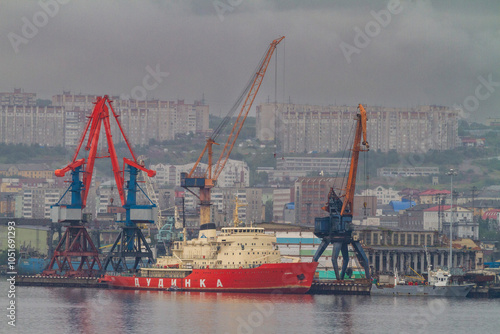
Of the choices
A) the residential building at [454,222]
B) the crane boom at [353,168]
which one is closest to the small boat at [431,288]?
the crane boom at [353,168]

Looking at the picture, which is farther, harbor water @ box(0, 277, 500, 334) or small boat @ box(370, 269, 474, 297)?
small boat @ box(370, 269, 474, 297)

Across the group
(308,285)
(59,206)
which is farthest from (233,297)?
(59,206)

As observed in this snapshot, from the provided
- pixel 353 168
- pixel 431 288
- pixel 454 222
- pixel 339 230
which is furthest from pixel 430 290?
pixel 454 222

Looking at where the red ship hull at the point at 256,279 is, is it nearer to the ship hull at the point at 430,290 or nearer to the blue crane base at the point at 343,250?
the blue crane base at the point at 343,250

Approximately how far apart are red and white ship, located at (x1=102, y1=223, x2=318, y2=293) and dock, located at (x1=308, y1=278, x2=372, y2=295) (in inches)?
122

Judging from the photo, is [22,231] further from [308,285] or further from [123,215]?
[308,285]

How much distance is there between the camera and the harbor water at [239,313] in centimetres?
7769

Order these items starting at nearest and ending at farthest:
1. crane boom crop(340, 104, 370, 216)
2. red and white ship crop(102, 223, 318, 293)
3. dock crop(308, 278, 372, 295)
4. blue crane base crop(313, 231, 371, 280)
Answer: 1. red and white ship crop(102, 223, 318, 293)
2. dock crop(308, 278, 372, 295)
3. blue crane base crop(313, 231, 371, 280)
4. crane boom crop(340, 104, 370, 216)

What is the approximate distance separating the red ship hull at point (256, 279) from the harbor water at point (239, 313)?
4.19 feet

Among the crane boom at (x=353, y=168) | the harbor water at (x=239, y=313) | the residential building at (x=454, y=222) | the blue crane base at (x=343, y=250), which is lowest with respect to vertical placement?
the harbor water at (x=239, y=313)

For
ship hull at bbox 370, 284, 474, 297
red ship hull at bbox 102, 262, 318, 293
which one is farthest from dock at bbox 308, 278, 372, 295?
red ship hull at bbox 102, 262, 318, 293

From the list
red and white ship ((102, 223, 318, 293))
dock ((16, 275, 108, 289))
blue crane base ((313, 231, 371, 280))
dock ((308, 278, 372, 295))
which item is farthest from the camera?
dock ((16, 275, 108, 289))

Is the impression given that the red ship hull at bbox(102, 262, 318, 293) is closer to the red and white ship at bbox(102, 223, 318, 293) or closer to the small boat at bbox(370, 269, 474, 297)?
the red and white ship at bbox(102, 223, 318, 293)

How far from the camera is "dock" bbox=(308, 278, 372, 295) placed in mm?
104875
